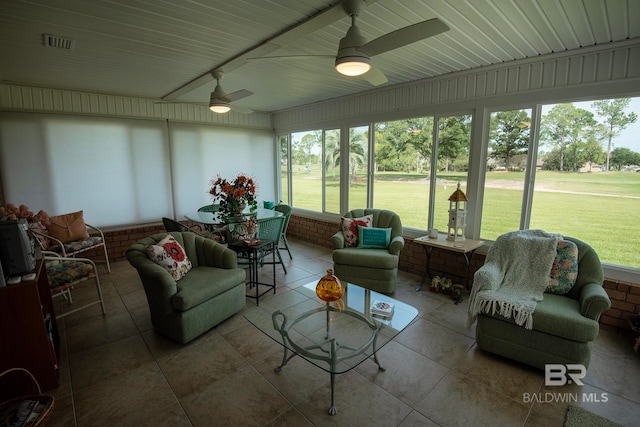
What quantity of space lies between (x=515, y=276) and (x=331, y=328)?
1788 mm

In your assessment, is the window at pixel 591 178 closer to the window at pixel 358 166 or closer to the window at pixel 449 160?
the window at pixel 449 160

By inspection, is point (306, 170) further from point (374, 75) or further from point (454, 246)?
point (374, 75)

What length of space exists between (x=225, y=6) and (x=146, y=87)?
2833 millimetres

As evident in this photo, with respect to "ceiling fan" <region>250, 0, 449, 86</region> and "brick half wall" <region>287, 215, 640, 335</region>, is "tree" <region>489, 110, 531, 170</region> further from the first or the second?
"ceiling fan" <region>250, 0, 449, 86</region>

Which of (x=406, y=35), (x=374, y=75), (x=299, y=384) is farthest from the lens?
(x=374, y=75)

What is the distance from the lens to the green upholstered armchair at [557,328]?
2.12 meters

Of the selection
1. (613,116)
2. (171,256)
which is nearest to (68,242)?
(171,256)

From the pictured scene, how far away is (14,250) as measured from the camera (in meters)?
2.01

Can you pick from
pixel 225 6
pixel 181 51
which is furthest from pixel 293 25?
pixel 181 51

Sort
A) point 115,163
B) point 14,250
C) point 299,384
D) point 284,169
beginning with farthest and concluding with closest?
point 284,169
point 115,163
point 299,384
point 14,250

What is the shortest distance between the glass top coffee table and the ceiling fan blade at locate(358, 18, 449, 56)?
179 centimetres

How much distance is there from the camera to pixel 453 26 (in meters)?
2.39

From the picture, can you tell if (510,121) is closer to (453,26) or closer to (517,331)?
(453,26)

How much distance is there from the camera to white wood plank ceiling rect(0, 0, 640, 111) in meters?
2.06
